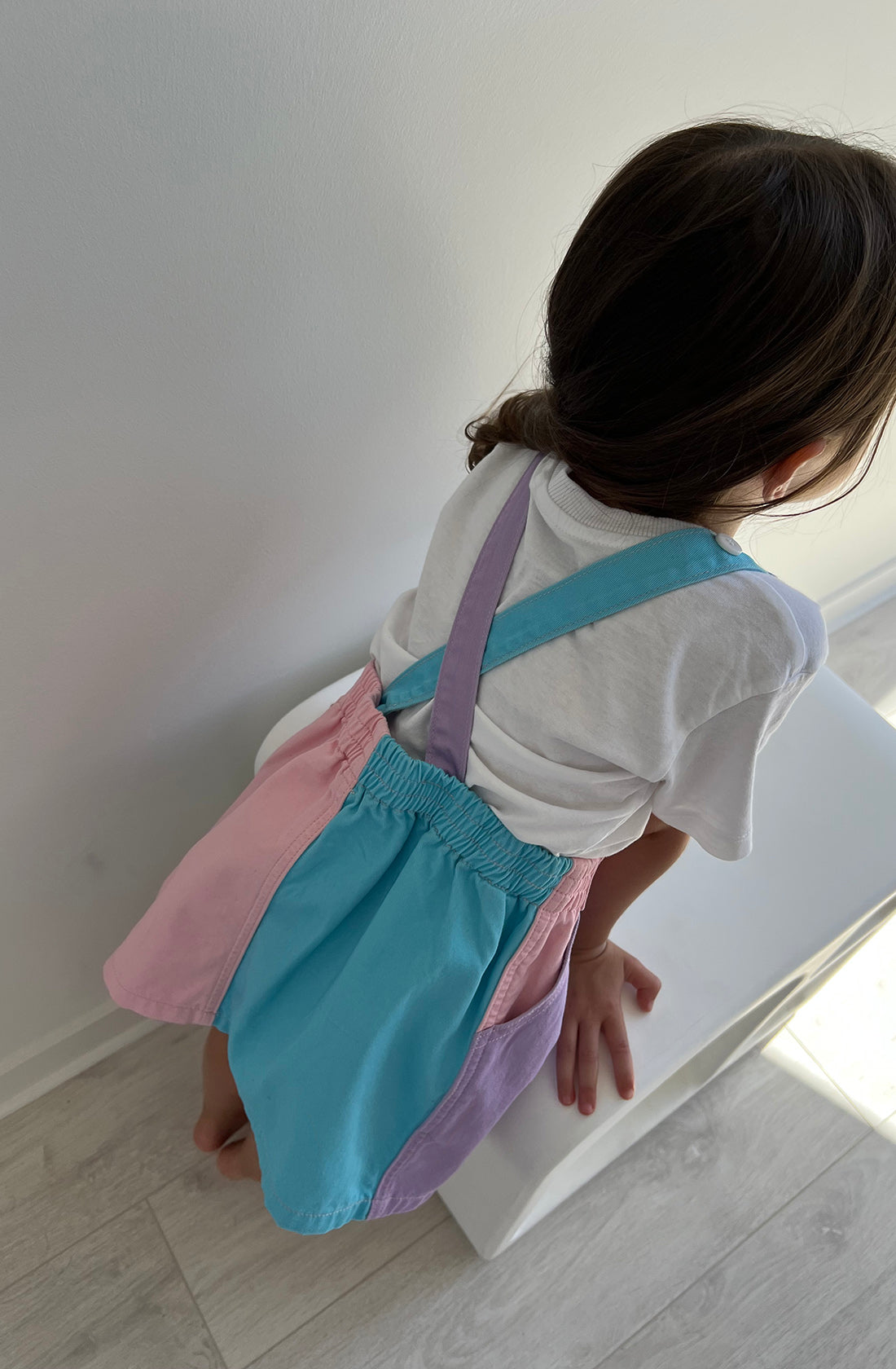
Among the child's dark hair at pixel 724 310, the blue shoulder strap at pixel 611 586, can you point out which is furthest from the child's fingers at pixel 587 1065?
the child's dark hair at pixel 724 310

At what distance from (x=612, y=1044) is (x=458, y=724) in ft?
1.05

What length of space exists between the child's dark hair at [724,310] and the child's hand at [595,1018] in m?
0.41

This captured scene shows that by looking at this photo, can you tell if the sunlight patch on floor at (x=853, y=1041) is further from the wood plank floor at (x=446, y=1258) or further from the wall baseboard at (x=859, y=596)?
the wall baseboard at (x=859, y=596)

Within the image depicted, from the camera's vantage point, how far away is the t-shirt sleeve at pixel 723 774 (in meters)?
0.55

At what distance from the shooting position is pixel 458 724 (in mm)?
618

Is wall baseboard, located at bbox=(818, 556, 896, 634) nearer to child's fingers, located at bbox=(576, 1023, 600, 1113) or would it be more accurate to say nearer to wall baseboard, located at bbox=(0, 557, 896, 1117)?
child's fingers, located at bbox=(576, 1023, 600, 1113)

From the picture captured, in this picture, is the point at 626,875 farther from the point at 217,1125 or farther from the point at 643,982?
the point at 217,1125

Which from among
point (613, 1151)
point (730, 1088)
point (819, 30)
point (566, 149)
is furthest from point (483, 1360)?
point (819, 30)

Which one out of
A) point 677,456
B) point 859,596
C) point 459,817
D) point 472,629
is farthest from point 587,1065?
point 859,596

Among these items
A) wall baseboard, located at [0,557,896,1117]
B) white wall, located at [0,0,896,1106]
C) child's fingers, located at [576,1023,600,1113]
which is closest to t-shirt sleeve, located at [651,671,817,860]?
child's fingers, located at [576,1023,600,1113]

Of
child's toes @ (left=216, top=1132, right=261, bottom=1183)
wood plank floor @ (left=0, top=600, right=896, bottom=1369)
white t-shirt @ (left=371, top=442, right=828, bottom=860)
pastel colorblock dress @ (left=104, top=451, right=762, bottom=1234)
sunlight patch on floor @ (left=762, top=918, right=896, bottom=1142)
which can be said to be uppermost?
white t-shirt @ (left=371, top=442, right=828, bottom=860)

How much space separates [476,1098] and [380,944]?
15 centimetres

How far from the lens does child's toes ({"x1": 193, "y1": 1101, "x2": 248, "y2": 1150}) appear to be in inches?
37.4

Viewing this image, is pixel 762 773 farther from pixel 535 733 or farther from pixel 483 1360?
pixel 483 1360
